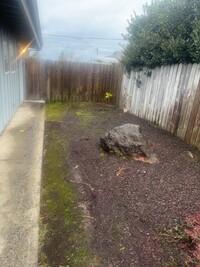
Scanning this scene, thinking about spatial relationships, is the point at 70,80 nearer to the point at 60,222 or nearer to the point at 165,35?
the point at 165,35

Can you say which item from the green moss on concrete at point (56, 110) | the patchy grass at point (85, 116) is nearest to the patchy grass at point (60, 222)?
the patchy grass at point (85, 116)

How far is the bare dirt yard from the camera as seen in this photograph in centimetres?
227

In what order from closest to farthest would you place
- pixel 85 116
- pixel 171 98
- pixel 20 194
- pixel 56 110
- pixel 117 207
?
1. pixel 117 207
2. pixel 20 194
3. pixel 171 98
4. pixel 85 116
5. pixel 56 110

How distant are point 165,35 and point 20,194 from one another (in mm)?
5331

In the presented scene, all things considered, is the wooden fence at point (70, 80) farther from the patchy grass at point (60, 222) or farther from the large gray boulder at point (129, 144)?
the patchy grass at point (60, 222)

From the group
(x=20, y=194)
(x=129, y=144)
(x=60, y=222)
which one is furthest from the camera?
(x=129, y=144)

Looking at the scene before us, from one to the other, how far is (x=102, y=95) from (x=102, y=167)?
6721mm

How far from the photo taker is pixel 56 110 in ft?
28.7

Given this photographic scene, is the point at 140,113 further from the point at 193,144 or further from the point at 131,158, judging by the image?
the point at 131,158

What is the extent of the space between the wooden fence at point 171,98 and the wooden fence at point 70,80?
2.13 meters

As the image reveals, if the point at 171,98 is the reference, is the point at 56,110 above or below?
below

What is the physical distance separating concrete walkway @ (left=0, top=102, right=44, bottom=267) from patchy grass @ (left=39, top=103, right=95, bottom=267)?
0.10 meters

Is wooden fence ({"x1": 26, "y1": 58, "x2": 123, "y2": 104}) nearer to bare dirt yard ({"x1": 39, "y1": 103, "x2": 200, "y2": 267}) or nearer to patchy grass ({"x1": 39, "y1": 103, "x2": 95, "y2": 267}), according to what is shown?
bare dirt yard ({"x1": 39, "y1": 103, "x2": 200, "y2": 267})

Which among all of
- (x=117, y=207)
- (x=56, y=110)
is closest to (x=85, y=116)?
(x=56, y=110)
